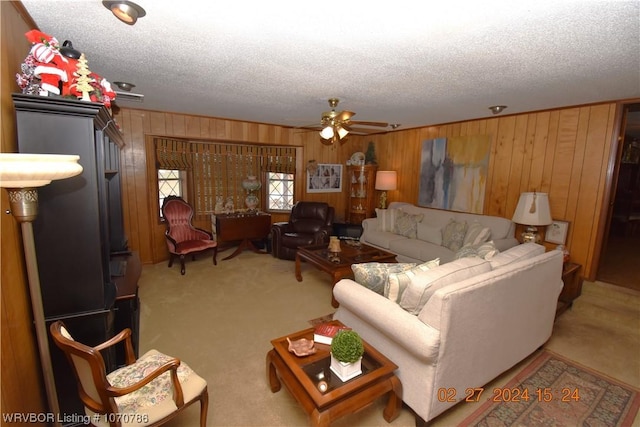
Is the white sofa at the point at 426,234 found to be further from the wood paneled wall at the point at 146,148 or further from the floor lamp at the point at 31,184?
the floor lamp at the point at 31,184

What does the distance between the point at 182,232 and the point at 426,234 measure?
3.65 metres

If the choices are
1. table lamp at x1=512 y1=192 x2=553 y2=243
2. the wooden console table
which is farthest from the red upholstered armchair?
table lamp at x1=512 y1=192 x2=553 y2=243

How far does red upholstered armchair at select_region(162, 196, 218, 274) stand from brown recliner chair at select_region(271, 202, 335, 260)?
3.13ft

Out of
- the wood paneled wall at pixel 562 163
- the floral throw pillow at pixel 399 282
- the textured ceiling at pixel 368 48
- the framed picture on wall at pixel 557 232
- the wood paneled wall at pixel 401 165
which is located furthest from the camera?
the framed picture on wall at pixel 557 232

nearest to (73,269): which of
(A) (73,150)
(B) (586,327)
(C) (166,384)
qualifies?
(A) (73,150)

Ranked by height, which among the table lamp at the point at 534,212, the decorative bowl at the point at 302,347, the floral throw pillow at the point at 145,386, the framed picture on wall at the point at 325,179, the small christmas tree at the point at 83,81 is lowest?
the floral throw pillow at the point at 145,386

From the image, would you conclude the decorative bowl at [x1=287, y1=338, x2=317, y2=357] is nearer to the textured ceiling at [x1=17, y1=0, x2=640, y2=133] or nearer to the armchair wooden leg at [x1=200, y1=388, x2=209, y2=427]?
the armchair wooden leg at [x1=200, y1=388, x2=209, y2=427]

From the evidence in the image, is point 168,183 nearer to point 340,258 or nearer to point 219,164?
point 219,164

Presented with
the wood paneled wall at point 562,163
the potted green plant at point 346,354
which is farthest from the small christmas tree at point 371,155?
the potted green plant at point 346,354

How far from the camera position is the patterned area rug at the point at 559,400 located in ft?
5.56

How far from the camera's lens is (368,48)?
1829mm

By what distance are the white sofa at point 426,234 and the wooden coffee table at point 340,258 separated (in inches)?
18.2

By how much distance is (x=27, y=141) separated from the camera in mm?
1307

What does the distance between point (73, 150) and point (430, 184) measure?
4.57 m
